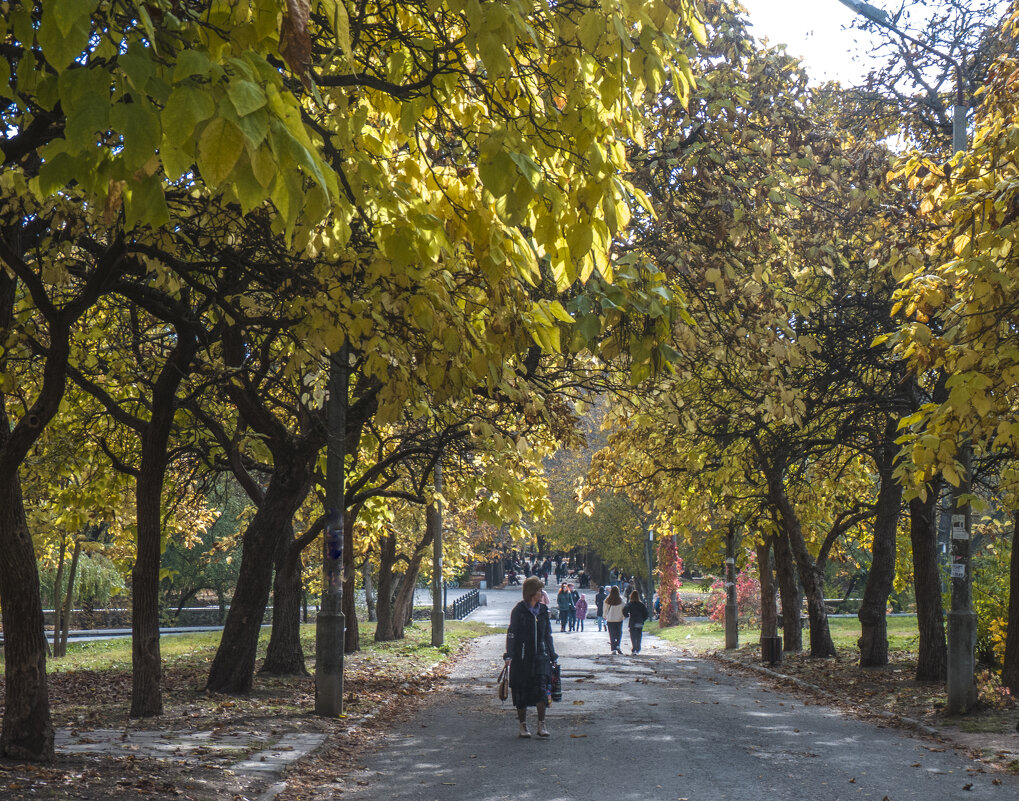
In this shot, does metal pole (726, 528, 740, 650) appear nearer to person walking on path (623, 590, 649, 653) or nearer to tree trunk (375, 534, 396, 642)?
person walking on path (623, 590, 649, 653)

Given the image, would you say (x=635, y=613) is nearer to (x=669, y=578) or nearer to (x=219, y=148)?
(x=669, y=578)

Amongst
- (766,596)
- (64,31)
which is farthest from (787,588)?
(64,31)

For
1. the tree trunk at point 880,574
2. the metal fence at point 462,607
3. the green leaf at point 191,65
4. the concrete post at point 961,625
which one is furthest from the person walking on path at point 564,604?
the green leaf at point 191,65

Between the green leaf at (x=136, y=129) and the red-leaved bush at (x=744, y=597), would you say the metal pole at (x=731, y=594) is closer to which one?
the red-leaved bush at (x=744, y=597)

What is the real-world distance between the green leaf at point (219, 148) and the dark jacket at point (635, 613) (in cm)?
2751

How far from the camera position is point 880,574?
1972 cm

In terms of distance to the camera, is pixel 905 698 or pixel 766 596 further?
pixel 766 596

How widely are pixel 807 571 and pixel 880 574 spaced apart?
2944 millimetres

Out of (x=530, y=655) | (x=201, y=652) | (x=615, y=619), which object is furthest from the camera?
(x=615, y=619)

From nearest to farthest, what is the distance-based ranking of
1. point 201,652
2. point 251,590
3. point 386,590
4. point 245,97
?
point 245,97 → point 251,590 → point 201,652 → point 386,590

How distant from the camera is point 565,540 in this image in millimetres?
64438

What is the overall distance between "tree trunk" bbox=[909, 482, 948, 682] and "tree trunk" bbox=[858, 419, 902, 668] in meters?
1.71

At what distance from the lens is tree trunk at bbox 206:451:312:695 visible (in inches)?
588

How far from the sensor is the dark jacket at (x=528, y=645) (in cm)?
1253
